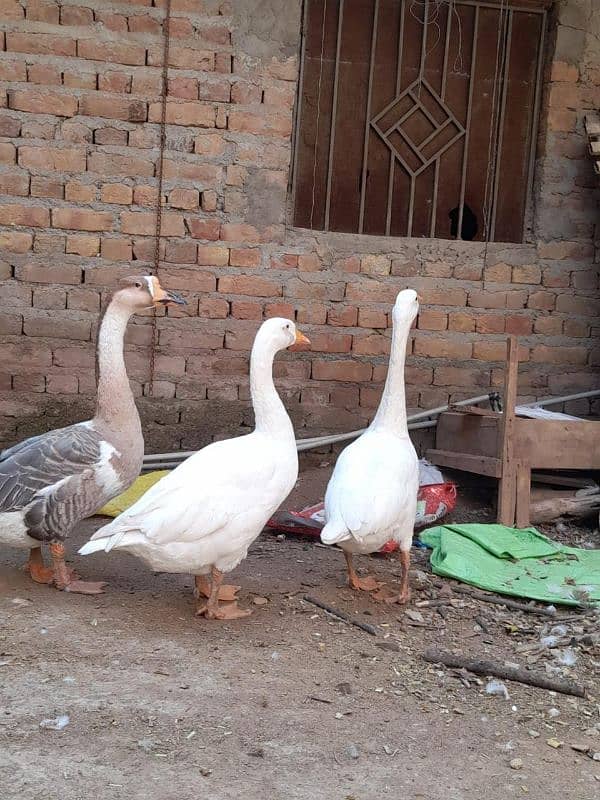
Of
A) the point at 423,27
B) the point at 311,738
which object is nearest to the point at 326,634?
the point at 311,738

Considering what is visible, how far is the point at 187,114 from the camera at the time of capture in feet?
20.0

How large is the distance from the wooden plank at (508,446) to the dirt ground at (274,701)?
46.7 inches

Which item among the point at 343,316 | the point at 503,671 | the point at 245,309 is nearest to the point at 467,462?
the point at 343,316

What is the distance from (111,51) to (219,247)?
1.41 m

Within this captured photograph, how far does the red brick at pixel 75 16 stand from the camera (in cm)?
588

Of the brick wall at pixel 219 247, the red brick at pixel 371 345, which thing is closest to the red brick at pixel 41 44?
the brick wall at pixel 219 247

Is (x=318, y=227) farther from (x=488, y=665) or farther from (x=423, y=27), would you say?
(x=488, y=665)

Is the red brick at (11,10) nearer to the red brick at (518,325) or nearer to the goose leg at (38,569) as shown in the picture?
the goose leg at (38,569)

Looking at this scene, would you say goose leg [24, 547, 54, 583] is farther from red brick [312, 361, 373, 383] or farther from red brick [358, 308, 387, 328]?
red brick [358, 308, 387, 328]

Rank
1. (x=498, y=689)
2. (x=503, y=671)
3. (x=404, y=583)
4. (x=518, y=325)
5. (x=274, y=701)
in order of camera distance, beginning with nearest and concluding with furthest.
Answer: (x=274, y=701)
(x=498, y=689)
(x=503, y=671)
(x=404, y=583)
(x=518, y=325)

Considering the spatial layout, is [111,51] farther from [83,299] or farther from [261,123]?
[83,299]

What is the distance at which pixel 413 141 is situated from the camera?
6.54 m

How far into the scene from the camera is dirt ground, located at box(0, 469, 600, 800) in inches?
112

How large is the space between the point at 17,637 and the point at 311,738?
138cm
